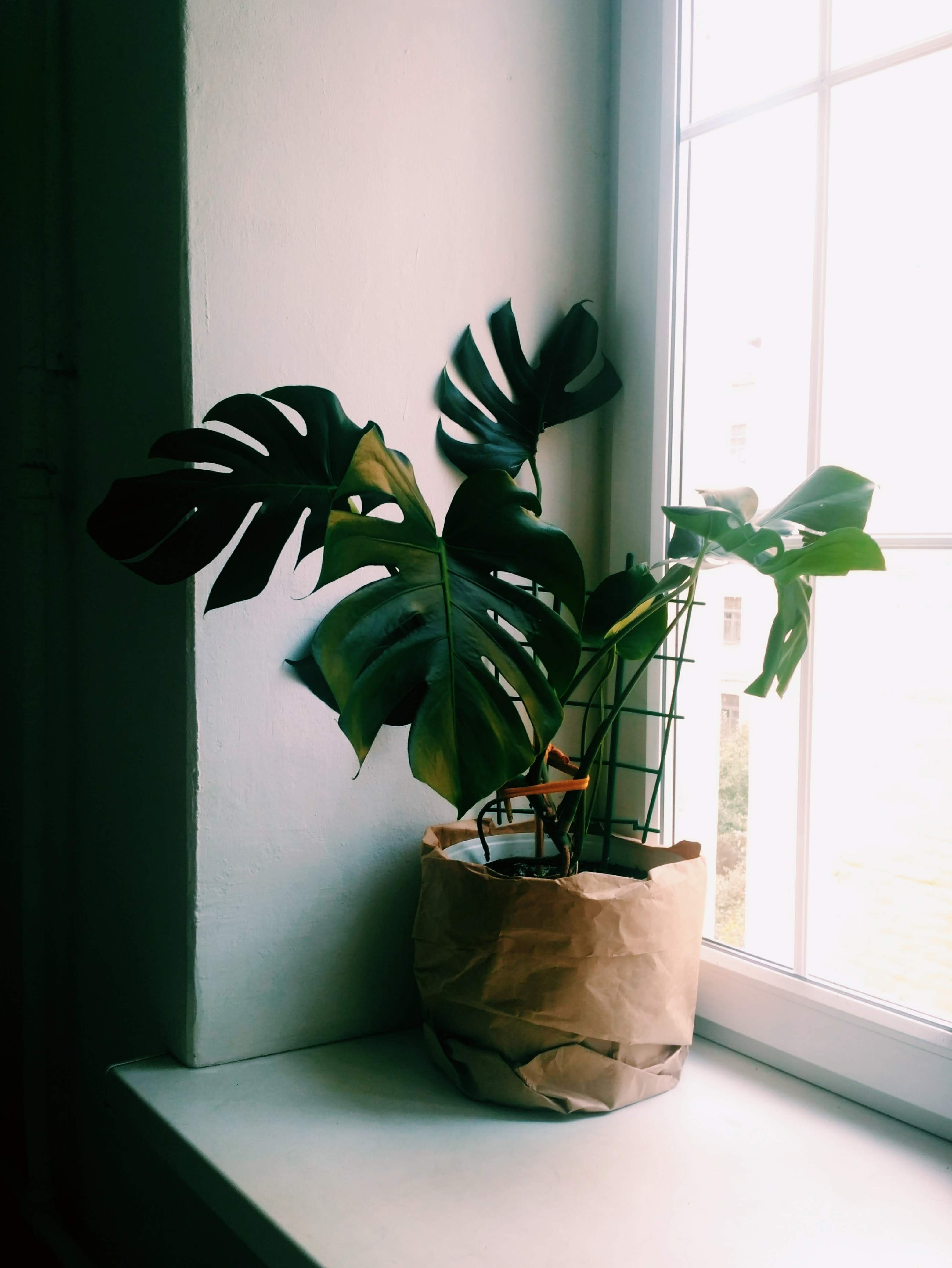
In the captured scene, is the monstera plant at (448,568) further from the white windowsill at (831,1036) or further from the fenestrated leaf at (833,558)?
the white windowsill at (831,1036)

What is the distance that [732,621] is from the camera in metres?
1.10

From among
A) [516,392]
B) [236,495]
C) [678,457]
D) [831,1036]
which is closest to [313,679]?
[236,495]

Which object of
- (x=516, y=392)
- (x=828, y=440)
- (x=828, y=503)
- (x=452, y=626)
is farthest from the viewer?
(x=516, y=392)

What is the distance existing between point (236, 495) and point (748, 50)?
832 mm

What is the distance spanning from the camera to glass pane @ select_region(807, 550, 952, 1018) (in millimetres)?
907

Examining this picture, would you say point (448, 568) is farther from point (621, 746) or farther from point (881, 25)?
point (881, 25)

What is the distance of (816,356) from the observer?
1.00 metres

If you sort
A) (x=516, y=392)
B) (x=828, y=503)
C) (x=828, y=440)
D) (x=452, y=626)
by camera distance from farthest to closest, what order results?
(x=516, y=392), (x=828, y=440), (x=828, y=503), (x=452, y=626)

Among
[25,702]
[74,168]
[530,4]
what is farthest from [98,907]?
[530,4]

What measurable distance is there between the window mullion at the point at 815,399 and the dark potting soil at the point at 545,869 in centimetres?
17

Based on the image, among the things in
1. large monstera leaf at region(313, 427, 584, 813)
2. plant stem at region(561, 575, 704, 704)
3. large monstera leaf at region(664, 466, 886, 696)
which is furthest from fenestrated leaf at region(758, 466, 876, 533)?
large monstera leaf at region(313, 427, 584, 813)

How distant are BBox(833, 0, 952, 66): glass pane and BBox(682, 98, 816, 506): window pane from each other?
0.21 feet

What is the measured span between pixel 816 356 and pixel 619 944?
0.66m

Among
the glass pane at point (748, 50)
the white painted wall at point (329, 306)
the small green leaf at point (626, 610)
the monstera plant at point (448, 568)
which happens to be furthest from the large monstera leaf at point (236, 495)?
the glass pane at point (748, 50)
